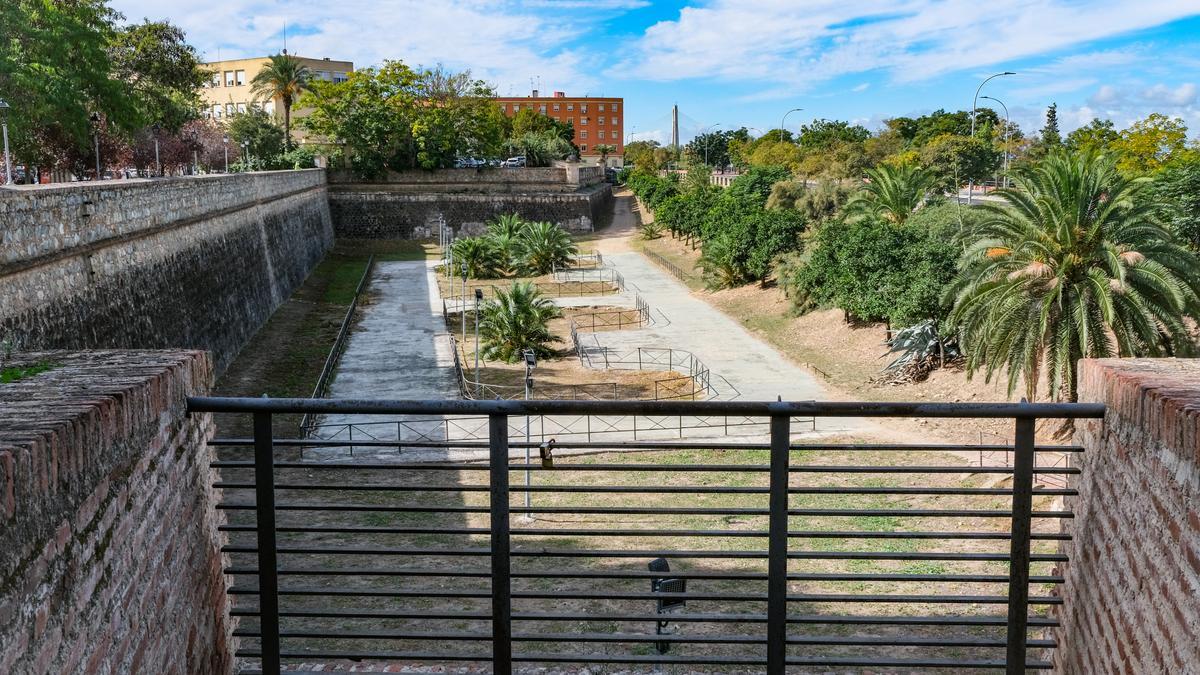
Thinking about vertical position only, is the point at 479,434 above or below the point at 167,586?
A: below

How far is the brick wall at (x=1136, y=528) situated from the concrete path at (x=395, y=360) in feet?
34.1

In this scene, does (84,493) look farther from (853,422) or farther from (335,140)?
(335,140)

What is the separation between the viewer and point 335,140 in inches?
2202

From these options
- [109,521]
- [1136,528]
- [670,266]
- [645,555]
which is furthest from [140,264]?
[670,266]

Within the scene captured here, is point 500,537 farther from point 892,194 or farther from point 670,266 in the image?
point 670,266

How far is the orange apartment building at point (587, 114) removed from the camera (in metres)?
142

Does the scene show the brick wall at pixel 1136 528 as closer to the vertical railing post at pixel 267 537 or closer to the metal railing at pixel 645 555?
the metal railing at pixel 645 555

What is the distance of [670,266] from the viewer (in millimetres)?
40562

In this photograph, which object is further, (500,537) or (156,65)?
(156,65)

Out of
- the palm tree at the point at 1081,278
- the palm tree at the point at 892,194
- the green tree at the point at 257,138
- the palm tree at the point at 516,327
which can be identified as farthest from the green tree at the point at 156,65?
the palm tree at the point at 1081,278

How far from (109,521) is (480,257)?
35.6 m

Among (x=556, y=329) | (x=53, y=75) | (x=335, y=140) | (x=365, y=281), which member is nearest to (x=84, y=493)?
(x=556, y=329)

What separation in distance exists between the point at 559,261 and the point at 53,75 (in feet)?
60.8

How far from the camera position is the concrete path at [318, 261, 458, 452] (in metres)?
18.3
